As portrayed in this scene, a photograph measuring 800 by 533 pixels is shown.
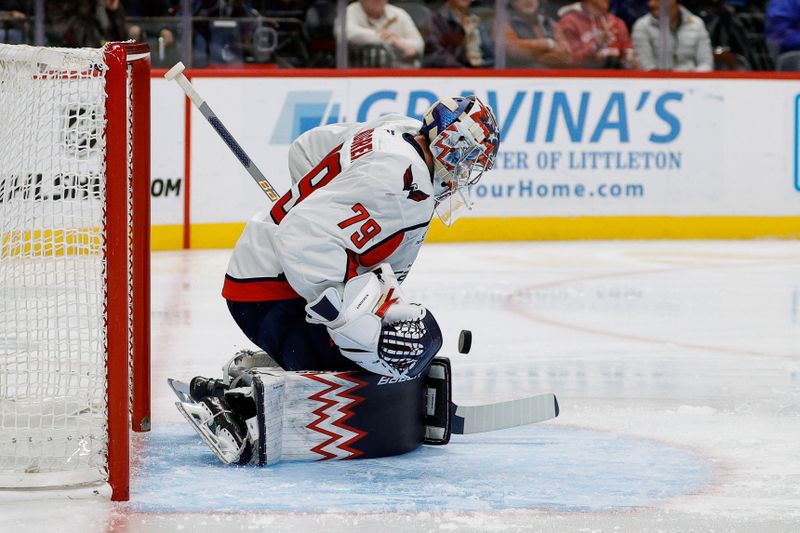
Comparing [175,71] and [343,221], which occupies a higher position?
[175,71]

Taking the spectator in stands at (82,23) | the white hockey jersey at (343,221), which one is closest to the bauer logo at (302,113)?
the spectator in stands at (82,23)

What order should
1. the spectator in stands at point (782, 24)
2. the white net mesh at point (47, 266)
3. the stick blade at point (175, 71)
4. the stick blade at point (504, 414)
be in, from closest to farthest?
the white net mesh at point (47, 266)
the stick blade at point (504, 414)
the stick blade at point (175, 71)
the spectator in stands at point (782, 24)

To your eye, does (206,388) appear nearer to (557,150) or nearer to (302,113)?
(302,113)

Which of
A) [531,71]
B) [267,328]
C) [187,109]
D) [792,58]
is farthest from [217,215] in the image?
[267,328]

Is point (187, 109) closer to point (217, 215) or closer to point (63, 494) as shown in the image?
point (217, 215)

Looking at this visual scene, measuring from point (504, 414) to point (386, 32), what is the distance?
485 centimetres

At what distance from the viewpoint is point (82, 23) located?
7055 mm

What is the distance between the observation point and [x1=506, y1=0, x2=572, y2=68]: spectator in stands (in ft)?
26.1

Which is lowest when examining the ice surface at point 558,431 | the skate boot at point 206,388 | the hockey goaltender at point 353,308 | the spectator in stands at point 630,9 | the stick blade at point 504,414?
the ice surface at point 558,431

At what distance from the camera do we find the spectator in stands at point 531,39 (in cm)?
794

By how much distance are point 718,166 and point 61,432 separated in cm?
598

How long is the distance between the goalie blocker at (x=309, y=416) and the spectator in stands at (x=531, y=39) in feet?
16.9

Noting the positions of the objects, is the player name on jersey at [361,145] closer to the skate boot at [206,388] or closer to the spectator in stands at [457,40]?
the skate boot at [206,388]

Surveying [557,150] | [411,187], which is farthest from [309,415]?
[557,150]
